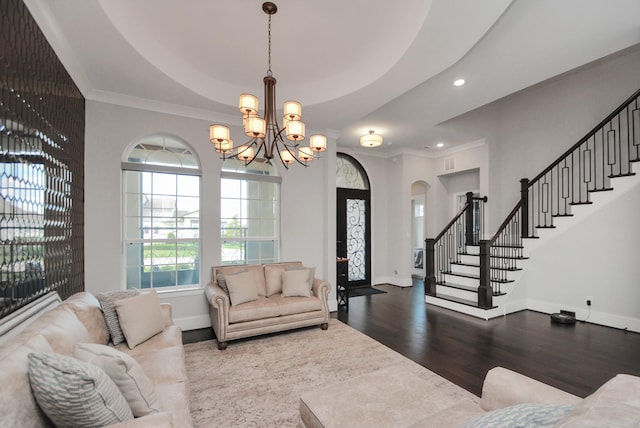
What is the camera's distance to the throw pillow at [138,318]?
2354mm

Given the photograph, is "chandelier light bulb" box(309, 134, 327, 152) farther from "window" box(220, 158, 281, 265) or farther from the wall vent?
the wall vent

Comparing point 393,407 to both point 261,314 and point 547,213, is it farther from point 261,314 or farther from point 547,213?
Result: point 547,213

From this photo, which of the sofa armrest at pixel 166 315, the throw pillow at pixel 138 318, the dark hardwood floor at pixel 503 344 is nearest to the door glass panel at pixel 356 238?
the dark hardwood floor at pixel 503 344

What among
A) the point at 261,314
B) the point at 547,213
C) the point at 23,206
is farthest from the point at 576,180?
the point at 23,206

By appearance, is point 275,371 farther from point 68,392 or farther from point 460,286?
point 460,286

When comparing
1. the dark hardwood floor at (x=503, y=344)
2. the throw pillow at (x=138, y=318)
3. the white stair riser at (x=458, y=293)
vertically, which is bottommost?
the dark hardwood floor at (x=503, y=344)

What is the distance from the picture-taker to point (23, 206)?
2.05 metres

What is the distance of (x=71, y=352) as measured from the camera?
162cm

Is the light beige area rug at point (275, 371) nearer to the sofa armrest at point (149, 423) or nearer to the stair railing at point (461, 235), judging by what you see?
the sofa armrest at point (149, 423)

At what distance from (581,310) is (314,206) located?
4.42 meters

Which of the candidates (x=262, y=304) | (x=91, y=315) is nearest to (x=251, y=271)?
(x=262, y=304)

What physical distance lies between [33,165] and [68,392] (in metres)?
1.96

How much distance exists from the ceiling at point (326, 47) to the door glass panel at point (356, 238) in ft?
9.79

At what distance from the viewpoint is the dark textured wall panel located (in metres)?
1.87
